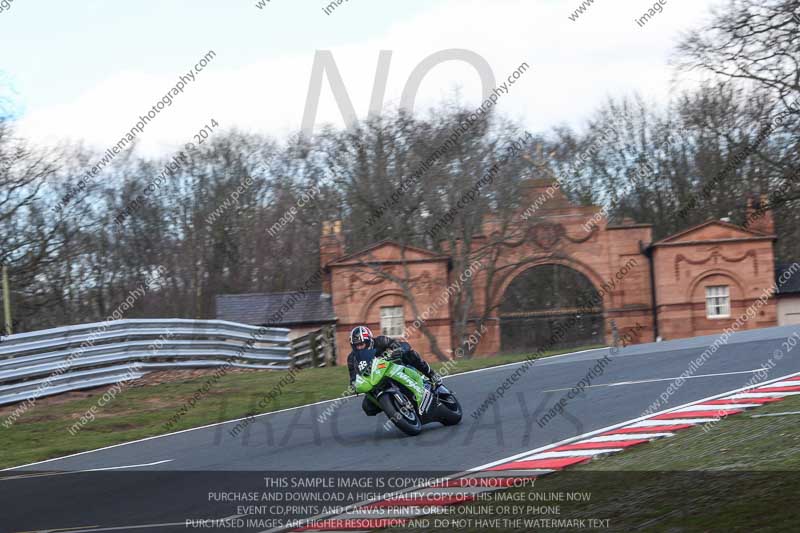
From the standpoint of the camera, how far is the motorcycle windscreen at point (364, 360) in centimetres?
1178

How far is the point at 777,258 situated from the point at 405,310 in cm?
2517

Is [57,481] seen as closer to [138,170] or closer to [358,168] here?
[358,168]

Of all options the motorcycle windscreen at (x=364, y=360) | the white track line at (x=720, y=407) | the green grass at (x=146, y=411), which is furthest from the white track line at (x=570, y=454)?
the green grass at (x=146, y=411)

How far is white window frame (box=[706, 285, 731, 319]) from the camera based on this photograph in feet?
145

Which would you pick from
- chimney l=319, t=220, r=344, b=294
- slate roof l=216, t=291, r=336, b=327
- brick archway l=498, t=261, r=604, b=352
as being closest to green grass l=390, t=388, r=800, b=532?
slate roof l=216, t=291, r=336, b=327

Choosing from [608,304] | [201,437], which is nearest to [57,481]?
[201,437]

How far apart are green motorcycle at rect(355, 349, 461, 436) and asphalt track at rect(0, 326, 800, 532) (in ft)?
0.76

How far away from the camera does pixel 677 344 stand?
71.1 feet

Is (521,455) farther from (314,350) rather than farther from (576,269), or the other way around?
(576,269)

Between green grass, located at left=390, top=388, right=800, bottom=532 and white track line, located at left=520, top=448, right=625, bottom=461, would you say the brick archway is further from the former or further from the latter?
green grass, located at left=390, top=388, right=800, bottom=532

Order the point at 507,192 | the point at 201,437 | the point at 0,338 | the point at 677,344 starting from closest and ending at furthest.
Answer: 1. the point at 201,437
2. the point at 0,338
3. the point at 677,344
4. the point at 507,192

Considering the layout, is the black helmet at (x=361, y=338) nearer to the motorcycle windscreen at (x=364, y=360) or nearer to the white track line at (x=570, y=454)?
the motorcycle windscreen at (x=364, y=360)

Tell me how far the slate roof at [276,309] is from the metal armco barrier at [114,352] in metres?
16.8

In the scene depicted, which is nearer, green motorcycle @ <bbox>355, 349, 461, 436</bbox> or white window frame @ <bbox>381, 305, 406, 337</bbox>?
green motorcycle @ <bbox>355, 349, 461, 436</bbox>
